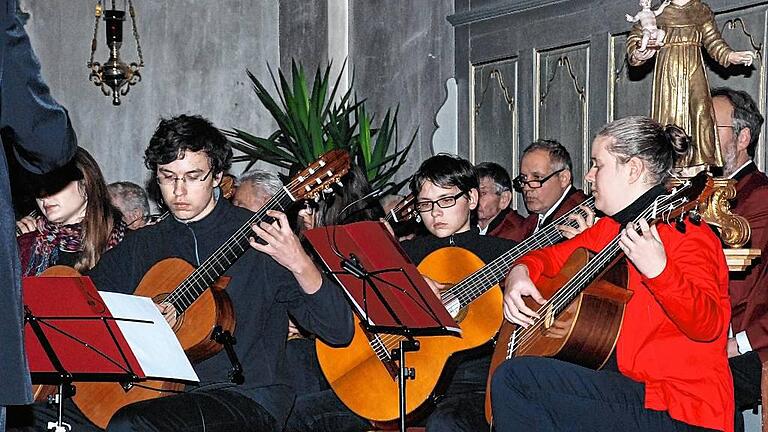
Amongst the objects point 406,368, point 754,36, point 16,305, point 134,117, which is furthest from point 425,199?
point 134,117

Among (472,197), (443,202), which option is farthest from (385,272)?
(472,197)

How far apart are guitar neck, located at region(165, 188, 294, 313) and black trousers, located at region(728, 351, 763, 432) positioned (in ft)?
6.09

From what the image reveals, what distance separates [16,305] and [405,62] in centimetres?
630

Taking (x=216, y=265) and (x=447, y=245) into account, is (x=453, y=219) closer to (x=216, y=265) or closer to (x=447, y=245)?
(x=447, y=245)

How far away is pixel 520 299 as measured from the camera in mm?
3852

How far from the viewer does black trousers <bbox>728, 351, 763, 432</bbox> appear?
4312 millimetres

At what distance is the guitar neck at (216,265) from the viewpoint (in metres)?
4.02

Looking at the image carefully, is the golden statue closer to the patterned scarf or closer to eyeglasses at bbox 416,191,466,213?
eyeglasses at bbox 416,191,466,213

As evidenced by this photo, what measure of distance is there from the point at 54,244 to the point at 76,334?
4.29ft

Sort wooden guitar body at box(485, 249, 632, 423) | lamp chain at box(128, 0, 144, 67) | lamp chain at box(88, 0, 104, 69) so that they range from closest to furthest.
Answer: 1. wooden guitar body at box(485, 249, 632, 423)
2. lamp chain at box(88, 0, 104, 69)
3. lamp chain at box(128, 0, 144, 67)

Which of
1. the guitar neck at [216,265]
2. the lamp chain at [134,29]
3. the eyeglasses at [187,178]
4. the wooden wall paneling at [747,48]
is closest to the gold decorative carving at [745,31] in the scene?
the wooden wall paneling at [747,48]

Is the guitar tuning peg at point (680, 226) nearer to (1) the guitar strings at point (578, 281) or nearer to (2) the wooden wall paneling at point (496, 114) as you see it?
(1) the guitar strings at point (578, 281)

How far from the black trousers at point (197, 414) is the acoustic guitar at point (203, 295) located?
145 millimetres

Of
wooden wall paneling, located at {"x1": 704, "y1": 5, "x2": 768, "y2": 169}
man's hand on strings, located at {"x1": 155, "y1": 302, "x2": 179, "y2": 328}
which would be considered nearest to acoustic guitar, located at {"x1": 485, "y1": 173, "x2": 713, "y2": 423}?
man's hand on strings, located at {"x1": 155, "y1": 302, "x2": 179, "y2": 328}
